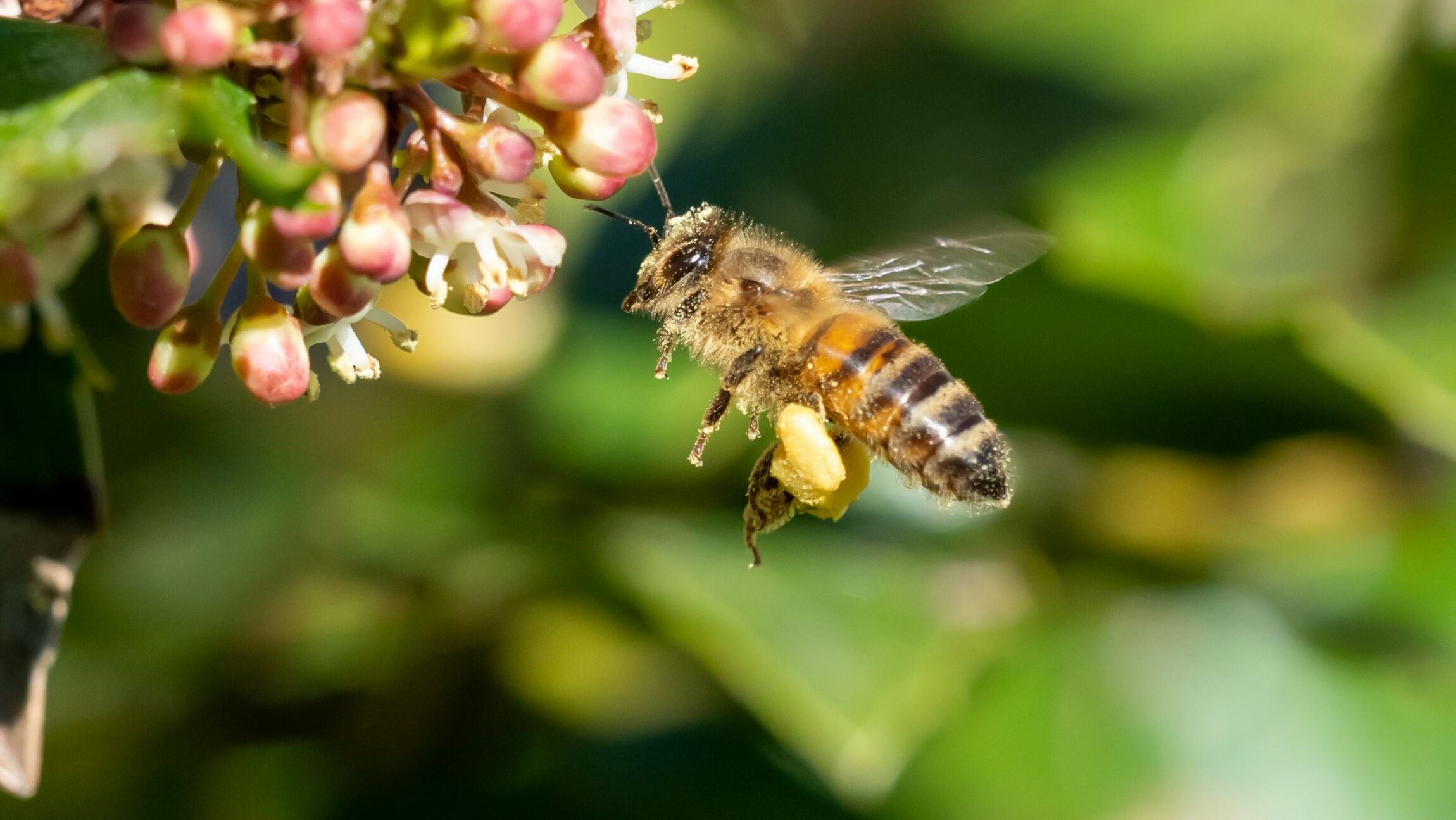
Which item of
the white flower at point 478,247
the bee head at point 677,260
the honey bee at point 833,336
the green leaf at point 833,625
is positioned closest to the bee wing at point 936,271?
the honey bee at point 833,336

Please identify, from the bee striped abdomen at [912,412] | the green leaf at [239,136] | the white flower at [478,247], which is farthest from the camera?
the bee striped abdomen at [912,412]

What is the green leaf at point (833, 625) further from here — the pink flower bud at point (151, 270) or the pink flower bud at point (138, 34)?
the pink flower bud at point (138, 34)

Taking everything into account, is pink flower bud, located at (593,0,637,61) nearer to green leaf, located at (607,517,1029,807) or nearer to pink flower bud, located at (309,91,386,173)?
pink flower bud, located at (309,91,386,173)

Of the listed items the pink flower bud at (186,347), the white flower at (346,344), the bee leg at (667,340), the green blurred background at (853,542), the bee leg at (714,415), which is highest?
the pink flower bud at (186,347)

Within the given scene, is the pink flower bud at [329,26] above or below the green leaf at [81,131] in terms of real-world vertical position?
above

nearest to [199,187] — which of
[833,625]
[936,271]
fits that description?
[936,271]

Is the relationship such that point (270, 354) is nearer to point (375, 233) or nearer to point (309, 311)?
point (309, 311)
